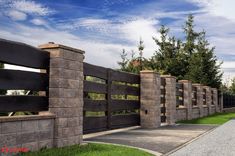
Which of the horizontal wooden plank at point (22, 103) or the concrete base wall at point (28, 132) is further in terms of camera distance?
the horizontal wooden plank at point (22, 103)

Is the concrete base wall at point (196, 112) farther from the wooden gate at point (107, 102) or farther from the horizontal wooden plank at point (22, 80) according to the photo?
the horizontal wooden plank at point (22, 80)

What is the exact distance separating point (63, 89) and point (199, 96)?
20142 millimetres

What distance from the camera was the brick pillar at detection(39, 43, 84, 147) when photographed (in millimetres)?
8805

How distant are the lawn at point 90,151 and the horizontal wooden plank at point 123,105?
15.2ft

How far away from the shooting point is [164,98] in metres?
19.2

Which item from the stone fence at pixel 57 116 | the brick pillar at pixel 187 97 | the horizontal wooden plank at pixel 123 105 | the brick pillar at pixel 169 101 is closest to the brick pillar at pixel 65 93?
the stone fence at pixel 57 116

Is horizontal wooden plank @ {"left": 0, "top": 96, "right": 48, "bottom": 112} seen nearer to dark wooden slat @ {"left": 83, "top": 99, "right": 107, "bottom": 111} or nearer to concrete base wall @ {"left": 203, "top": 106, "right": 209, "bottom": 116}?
dark wooden slat @ {"left": 83, "top": 99, "right": 107, "bottom": 111}

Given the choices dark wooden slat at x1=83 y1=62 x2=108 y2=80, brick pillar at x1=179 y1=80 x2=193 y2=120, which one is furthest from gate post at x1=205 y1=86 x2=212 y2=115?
dark wooden slat at x1=83 y1=62 x2=108 y2=80

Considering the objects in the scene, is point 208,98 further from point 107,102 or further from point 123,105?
point 107,102

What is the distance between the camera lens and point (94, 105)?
12297mm

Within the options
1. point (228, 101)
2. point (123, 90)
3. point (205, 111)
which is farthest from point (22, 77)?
point (228, 101)

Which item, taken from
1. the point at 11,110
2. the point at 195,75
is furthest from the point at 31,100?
the point at 195,75

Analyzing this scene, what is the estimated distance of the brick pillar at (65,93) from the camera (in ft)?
28.9

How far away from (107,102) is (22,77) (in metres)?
5.64
